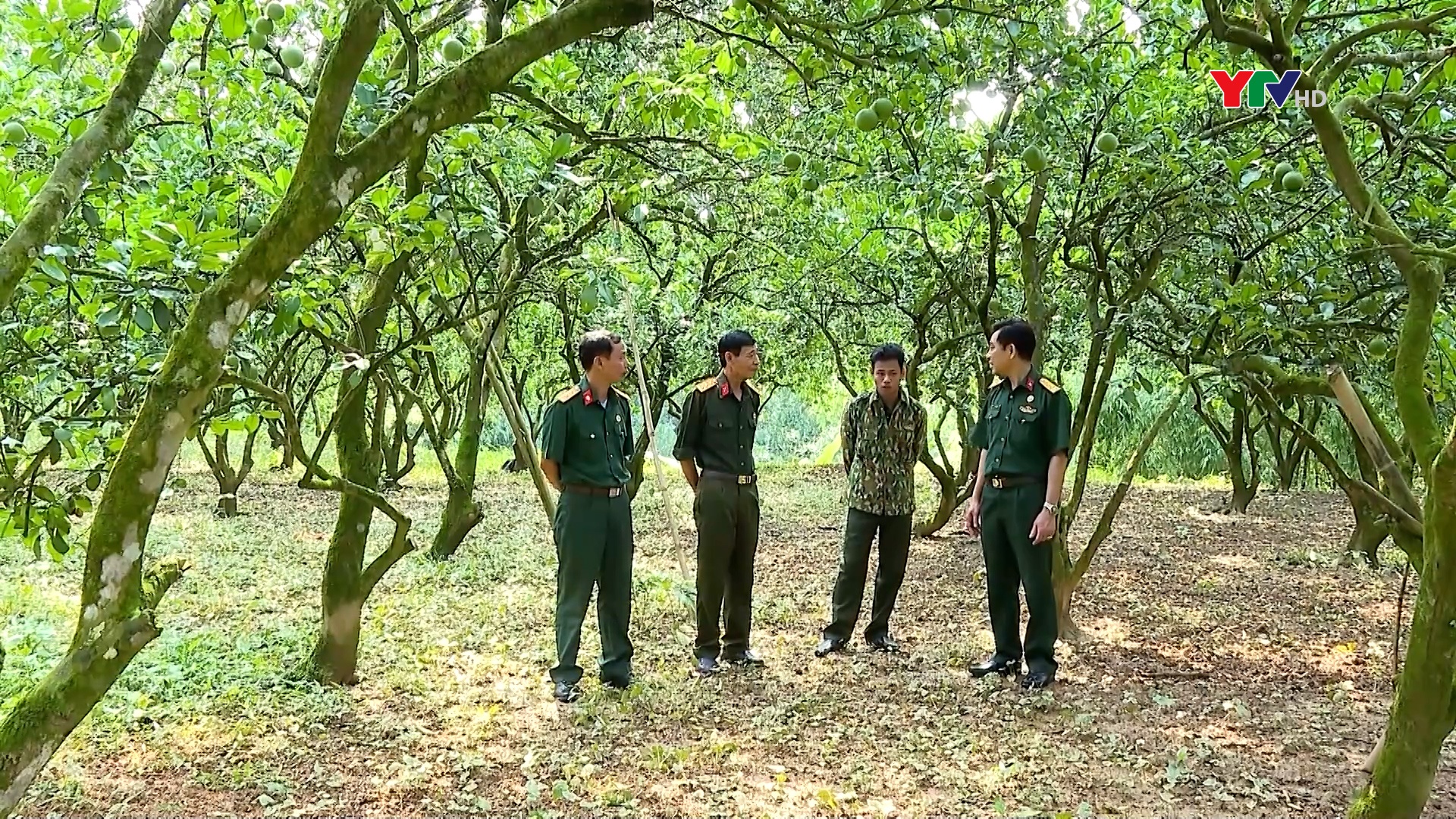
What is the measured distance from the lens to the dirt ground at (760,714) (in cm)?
337

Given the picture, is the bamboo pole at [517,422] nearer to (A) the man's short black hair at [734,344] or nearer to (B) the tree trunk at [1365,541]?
(A) the man's short black hair at [734,344]

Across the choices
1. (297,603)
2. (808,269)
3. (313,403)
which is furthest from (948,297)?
(313,403)

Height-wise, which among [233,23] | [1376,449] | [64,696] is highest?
[233,23]

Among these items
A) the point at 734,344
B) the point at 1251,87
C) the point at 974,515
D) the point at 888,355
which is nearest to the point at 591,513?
the point at 734,344

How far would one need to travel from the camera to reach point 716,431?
5.09m

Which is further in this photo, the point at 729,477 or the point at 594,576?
the point at 729,477

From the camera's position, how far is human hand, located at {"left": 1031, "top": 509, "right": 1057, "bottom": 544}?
14.9 feet

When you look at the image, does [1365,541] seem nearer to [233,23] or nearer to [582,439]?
[582,439]

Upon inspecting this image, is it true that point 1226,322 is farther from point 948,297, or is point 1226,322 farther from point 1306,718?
point 948,297

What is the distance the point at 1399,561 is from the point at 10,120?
9.04 metres

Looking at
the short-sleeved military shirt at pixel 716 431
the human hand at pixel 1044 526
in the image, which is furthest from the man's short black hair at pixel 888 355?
the human hand at pixel 1044 526

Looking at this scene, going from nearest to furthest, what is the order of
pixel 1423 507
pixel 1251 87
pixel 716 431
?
pixel 1423 507 → pixel 1251 87 → pixel 716 431

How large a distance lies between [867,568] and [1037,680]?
1112mm

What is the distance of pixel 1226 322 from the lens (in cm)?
425
